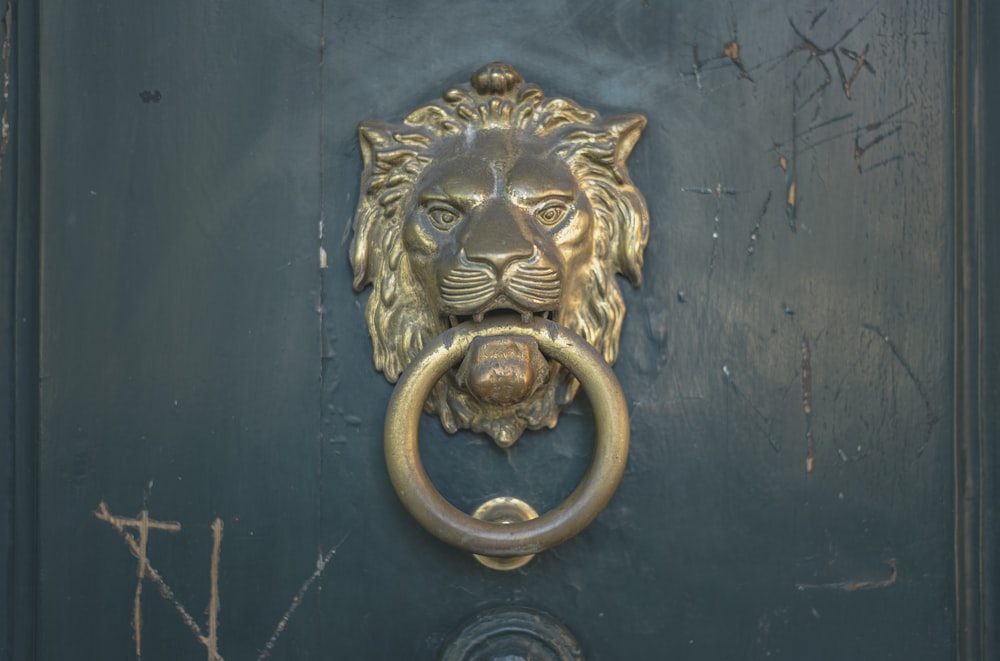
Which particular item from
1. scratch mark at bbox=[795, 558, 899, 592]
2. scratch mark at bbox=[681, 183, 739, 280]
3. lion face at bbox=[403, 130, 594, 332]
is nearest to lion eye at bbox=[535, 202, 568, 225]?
lion face at bbox=[403, 130, 594, 332]

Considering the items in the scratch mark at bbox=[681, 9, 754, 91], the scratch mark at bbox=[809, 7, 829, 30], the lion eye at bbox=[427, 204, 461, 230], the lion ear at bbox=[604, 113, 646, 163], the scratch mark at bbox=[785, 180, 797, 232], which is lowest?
the lion eye at bbox=[427, 204, 461, 230]

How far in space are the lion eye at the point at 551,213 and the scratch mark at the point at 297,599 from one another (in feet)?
0.94

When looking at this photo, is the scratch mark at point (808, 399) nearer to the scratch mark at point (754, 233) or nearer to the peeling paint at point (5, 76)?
the scratch mark at point (754, 233)

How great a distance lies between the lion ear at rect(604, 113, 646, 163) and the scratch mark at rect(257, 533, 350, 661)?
0.36m

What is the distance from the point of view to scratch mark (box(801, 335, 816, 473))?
35.2 inches

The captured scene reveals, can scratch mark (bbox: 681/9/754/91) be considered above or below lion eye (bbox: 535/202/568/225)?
above

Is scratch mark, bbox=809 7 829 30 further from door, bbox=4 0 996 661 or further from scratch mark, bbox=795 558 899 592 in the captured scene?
scratch mark, bbox=795 558 899 592

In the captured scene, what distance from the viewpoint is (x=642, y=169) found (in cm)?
90

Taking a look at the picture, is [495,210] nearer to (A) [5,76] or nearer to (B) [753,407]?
(B) [753,407]

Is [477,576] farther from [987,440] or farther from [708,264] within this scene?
[987,440]

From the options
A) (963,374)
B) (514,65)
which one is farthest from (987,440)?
(514,65)

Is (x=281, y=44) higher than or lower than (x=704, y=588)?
higher

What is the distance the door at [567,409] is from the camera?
2.90 feet

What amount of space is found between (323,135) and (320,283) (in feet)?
0.38
